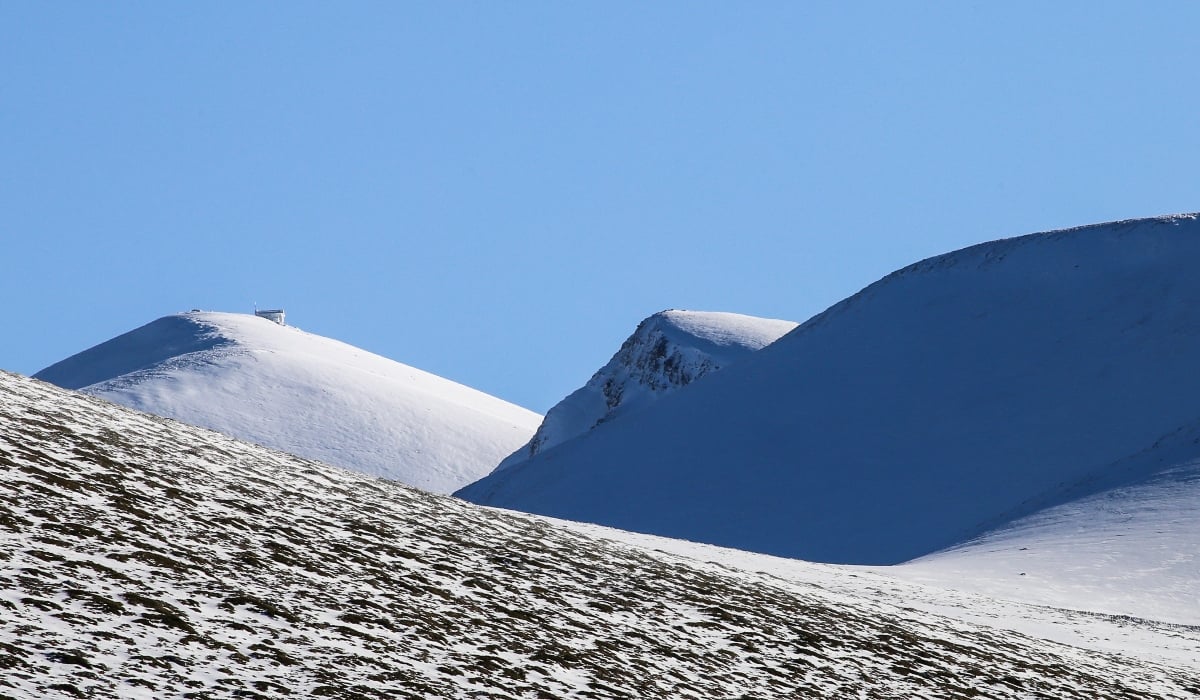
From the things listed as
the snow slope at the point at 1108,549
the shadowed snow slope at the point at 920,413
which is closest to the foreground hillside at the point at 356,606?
the snow slope at the point at 1108,549

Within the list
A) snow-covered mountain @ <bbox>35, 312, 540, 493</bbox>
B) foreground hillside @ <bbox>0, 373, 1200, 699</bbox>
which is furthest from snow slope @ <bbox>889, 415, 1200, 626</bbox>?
snow-covered mountain @ <bbox>35, 312, 540, 493</bbox>

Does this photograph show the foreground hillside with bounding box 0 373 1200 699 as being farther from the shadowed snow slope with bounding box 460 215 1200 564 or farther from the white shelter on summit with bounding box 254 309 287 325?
the white shelter on summit with bounding box 254 309 287 325

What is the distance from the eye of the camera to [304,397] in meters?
102

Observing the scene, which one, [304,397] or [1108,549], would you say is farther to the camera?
[304,397]

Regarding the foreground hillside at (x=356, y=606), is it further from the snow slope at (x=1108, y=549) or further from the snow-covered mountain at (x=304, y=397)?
the snow-covered mountain at (x=304, y=397)

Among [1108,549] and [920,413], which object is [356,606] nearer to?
[1108,549]

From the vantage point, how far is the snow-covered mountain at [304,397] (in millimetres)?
93188

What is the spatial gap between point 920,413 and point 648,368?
33.2m

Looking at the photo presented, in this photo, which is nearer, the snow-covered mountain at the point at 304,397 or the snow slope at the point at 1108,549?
the snow slope at the point at 1108,549

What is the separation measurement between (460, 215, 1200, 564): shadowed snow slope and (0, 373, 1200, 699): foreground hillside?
29738 millimetres

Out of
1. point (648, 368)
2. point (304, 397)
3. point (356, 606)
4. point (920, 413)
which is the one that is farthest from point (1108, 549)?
point (304, 397)

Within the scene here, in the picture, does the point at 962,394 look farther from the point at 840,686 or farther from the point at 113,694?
the point at 113,694

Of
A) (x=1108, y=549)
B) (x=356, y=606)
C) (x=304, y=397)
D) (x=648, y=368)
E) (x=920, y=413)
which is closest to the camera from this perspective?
(x=356, y=606)

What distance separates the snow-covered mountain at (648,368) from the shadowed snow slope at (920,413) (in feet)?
54.5
